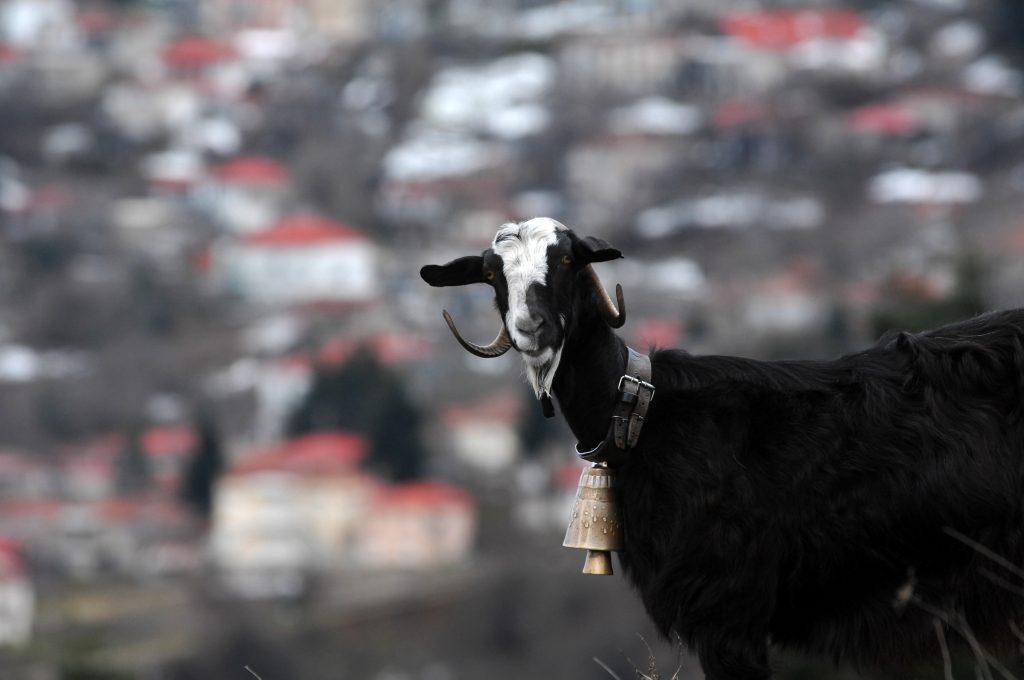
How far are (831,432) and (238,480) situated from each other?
3926 inches

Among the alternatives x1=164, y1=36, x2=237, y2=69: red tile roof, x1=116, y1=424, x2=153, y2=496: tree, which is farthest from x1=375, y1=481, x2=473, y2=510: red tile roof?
x1=164, y1=36, x2=237, y2=69: red tile roof

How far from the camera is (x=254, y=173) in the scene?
161000mm

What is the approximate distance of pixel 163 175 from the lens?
16075 cm

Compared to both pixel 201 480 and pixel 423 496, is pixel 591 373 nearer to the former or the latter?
pixel 423 496

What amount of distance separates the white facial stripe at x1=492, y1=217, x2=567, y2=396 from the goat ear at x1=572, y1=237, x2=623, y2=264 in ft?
0.21

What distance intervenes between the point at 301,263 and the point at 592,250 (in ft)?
469

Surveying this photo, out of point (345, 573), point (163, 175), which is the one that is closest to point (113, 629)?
point (345, 573)

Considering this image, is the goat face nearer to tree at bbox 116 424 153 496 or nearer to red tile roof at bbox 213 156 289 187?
tree at bbox 116 424 153 496

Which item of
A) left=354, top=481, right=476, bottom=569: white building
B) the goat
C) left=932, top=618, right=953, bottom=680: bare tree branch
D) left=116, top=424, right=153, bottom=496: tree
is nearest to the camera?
left=932, top=618, right=953, bottom=680: bare tree branch

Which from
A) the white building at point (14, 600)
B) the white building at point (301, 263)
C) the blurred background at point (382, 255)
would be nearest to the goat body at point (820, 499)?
the blurred background at point (382, 255)

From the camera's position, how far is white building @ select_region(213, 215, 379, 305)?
145m

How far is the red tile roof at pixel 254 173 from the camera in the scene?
526ft

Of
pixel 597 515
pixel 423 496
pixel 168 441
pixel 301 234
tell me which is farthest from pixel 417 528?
pixel 597 515

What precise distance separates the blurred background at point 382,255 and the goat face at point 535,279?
3629 centimetres
